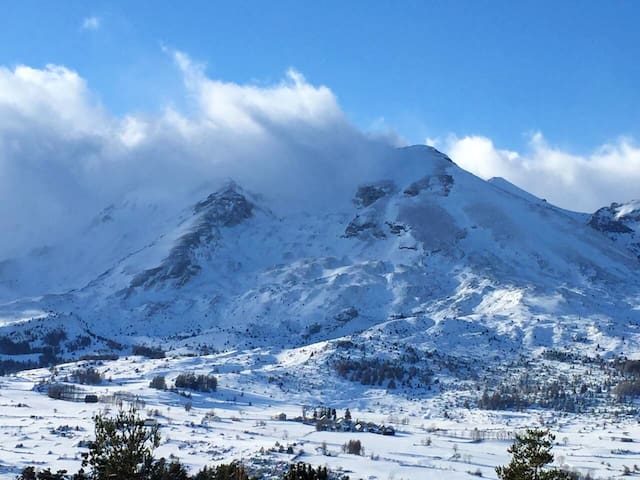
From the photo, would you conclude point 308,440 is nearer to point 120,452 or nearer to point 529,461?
point 529,461

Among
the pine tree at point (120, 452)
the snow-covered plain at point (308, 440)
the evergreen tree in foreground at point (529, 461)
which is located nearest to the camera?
the pine tree at point (120, 452)

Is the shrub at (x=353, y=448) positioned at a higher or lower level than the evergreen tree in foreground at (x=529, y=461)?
lower

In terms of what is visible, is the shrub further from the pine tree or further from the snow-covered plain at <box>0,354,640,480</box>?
the pine tree

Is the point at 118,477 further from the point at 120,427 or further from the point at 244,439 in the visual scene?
the point at 244,439

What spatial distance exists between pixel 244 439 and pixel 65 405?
184 feet

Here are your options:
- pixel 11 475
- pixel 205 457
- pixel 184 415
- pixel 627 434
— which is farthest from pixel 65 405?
pixel 627 434

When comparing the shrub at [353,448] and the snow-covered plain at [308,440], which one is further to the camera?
the shrub at [353,448]

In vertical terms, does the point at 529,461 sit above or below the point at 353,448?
above

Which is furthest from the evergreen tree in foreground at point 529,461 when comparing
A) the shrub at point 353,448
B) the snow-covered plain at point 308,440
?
the shrub at point 353,448

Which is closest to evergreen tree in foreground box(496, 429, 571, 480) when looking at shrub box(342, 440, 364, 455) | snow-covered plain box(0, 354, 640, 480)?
snow-covered plain box(0, 354, 640, 480)

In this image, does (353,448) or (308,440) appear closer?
(353,448)

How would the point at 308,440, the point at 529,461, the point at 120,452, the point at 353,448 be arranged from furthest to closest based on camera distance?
the point at 308,440 < the point at 353,448 < the point at 529,461 < the point at 120,452

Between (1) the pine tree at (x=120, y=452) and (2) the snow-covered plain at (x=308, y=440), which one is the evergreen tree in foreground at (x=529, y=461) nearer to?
(1) the pine tree at (x=120, y=452)

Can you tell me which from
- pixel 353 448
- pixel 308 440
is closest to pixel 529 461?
pixel 353 448
